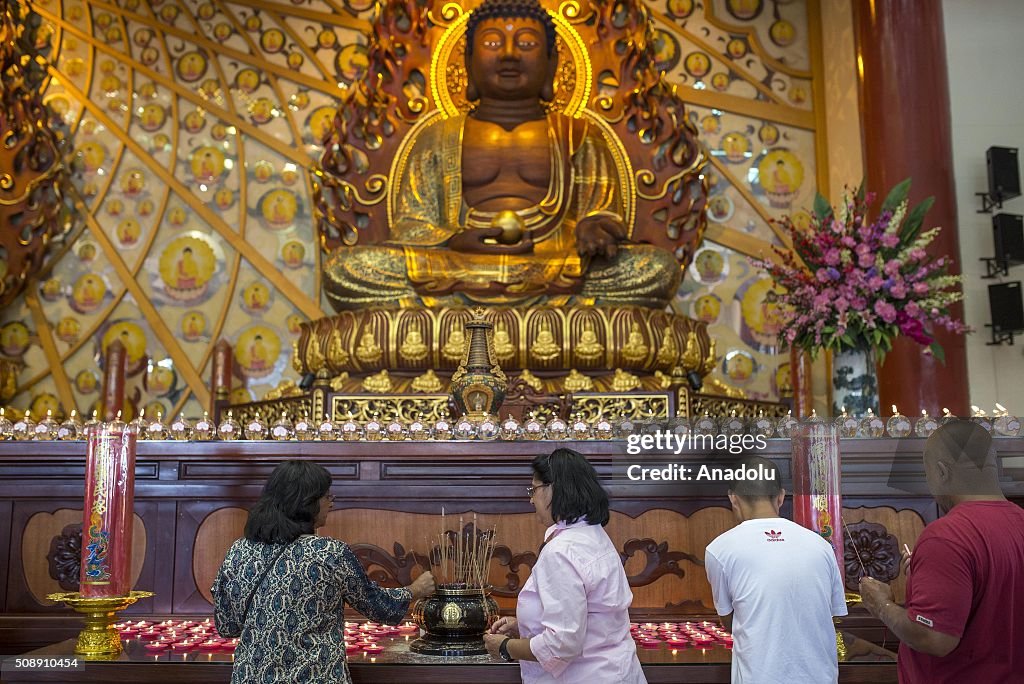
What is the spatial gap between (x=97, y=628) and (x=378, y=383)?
2399mm

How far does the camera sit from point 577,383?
517 centimetres

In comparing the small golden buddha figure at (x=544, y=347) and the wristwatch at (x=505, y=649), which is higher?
the small golden buddha figure at (x=544, y=347)

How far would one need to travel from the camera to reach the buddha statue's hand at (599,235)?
18.5ft

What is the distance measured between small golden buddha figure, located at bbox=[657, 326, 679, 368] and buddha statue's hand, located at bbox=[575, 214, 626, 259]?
0.54m

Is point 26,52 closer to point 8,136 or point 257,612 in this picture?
point 8,136

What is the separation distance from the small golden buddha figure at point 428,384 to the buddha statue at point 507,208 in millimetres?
525

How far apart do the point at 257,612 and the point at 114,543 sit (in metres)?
0.93

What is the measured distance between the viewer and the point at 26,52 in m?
7.14

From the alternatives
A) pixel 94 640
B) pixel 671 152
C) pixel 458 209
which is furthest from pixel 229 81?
pixel 94 640

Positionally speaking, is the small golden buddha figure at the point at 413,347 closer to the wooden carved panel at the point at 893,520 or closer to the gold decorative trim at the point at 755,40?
the wooden carved panel at the point at 893,520

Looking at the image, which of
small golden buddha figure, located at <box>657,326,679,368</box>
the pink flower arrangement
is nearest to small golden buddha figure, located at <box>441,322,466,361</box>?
small golden buddha figure, located at <box>657,326,679,368</box>

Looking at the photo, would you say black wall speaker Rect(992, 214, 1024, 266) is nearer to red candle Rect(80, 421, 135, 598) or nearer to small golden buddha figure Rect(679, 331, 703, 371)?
small golden buddha figure Rect(679, 331, 703, 371)

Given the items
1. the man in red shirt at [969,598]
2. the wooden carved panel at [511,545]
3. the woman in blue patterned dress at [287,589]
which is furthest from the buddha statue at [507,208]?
the man in red shirt at [969,598]

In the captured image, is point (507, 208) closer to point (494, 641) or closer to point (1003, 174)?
point (1003, 174)
